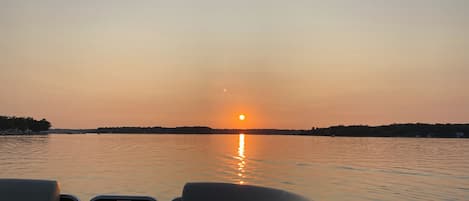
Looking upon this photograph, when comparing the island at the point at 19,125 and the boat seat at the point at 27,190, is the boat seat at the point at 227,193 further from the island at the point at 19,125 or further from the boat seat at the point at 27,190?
the island at the point at 19,125

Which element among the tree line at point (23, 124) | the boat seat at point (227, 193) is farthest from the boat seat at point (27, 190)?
the tree line at point (23, 124)

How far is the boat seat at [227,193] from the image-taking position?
4676mm

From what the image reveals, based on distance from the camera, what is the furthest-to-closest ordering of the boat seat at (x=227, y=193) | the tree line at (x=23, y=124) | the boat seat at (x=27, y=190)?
the tree line at (x=23, y=124) → the boat seat at (x=27, y=190) → the boat seat at (x=227, y=193)

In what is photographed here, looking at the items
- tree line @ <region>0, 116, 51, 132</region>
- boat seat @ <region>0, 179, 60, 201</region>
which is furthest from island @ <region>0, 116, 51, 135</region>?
boat seat @ <region>0, 179, 60, 201</region>

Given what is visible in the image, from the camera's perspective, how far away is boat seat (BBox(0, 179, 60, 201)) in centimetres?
489

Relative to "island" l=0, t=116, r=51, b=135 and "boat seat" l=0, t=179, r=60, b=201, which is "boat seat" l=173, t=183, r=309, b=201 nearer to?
"boat seat" l=0, t=179, r=60, b=201

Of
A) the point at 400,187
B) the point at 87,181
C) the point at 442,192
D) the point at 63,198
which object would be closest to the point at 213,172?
the point at 87,181

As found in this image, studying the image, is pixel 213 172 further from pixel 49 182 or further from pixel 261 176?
pixel 49 182

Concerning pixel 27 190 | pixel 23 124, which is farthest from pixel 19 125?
pixel 27 190

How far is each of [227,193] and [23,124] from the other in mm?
191953

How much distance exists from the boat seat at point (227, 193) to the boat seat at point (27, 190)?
1.40 m

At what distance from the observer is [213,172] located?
35656 millimetres

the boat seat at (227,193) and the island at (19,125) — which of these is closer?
the boat seat at (227,193)

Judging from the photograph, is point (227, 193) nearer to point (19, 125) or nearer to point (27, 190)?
point (27, 190)
